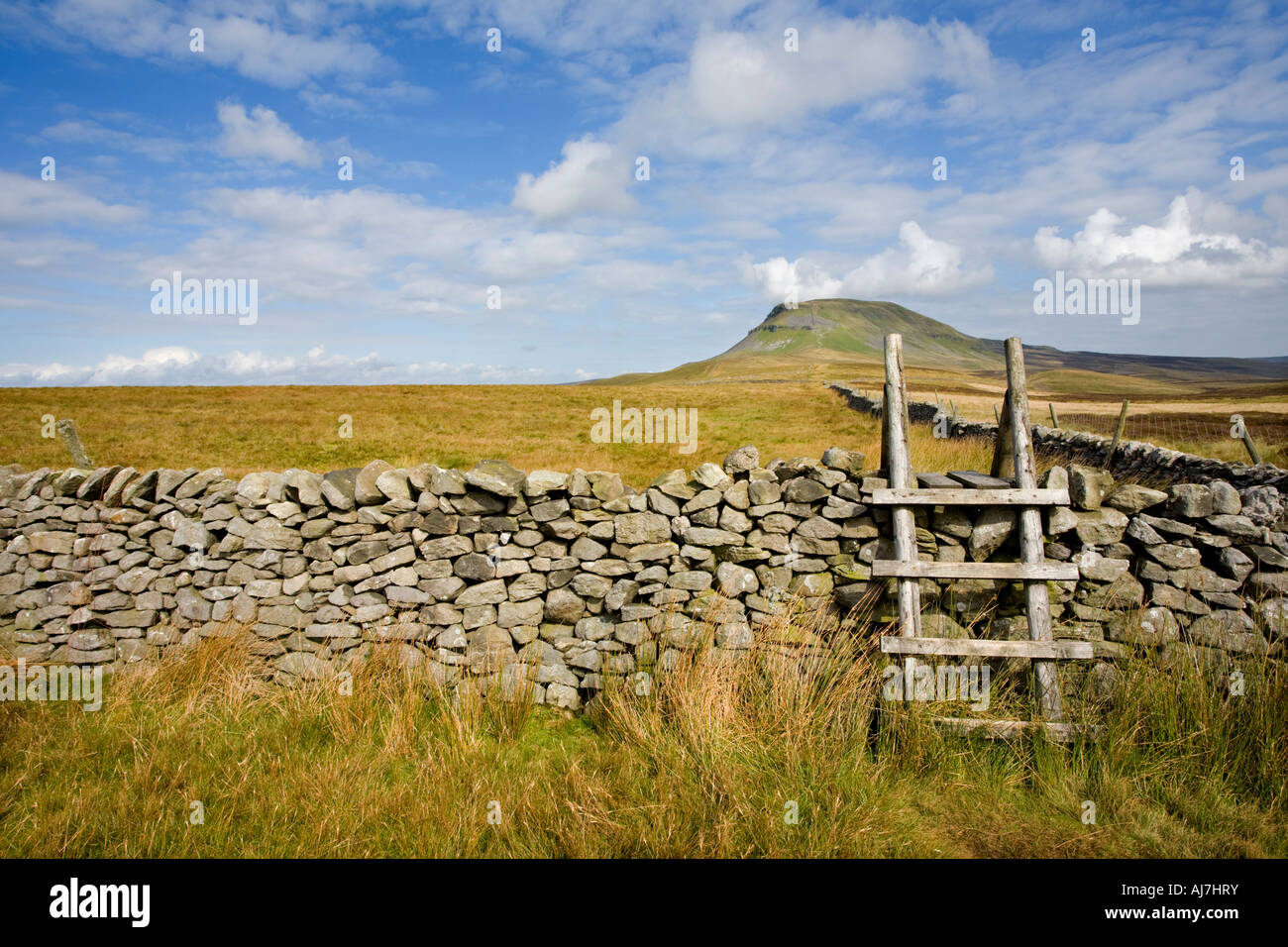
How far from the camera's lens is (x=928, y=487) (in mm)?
5008

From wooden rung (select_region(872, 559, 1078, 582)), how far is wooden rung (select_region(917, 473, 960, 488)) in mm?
682

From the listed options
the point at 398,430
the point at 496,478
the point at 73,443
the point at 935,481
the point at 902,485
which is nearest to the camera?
the point at 902,485

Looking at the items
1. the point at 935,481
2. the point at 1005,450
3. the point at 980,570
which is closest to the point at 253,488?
the point at 935,481

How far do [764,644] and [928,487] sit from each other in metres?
1.80

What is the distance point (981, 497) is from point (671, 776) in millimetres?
2929

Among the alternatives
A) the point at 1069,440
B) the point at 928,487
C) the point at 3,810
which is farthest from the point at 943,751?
the point at 1069,440

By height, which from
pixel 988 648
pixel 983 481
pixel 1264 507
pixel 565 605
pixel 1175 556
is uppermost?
pixel 983 481

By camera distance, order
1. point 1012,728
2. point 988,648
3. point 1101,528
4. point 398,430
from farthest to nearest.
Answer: point 398,430, point 1101,528, point 988,648, point 1012,728

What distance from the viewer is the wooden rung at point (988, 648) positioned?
4.30 meters

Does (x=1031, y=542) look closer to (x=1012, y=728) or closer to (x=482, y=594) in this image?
(x=1012, y=728)

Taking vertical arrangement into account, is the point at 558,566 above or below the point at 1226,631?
above

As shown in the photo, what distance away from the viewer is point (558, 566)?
18.1 ft

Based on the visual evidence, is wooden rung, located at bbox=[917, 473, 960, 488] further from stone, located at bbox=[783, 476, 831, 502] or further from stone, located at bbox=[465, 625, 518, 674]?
stone, located at bbox=[465, 625, 518, 674]
